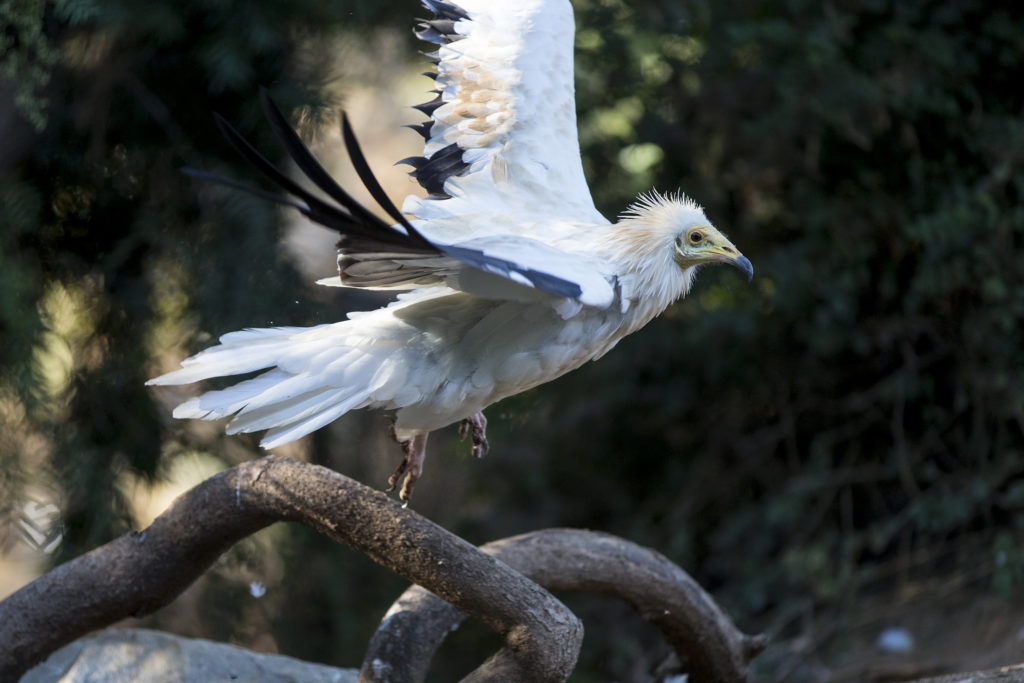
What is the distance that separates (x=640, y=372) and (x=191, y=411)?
3.18 m

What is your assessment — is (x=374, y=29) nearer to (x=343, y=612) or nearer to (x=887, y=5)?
(x=887, y=5)

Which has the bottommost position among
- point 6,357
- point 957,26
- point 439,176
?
point 6,357

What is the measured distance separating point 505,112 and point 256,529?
4.03 feet

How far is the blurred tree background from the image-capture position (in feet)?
11.8

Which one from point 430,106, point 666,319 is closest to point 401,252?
point 430,106

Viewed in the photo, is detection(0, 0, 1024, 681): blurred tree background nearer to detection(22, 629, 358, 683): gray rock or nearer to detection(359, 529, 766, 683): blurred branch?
detection(22, 629, 358, 683): gray rock

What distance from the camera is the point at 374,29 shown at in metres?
3.86

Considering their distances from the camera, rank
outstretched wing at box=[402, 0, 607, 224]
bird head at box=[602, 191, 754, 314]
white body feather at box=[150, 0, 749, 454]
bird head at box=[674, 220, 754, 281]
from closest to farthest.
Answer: white body feather at box=[150, 0, 749, 454], bird head at box=[602, 191, 754, 314], bird head at box=[674, 220, 754, 281], outstretched wing at box=[402, 0, 607, 224]

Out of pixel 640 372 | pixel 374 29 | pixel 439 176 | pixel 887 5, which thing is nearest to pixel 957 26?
pixel 887 5

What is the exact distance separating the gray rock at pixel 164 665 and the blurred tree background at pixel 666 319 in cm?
88

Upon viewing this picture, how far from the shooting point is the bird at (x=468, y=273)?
187cm

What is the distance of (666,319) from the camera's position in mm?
4840

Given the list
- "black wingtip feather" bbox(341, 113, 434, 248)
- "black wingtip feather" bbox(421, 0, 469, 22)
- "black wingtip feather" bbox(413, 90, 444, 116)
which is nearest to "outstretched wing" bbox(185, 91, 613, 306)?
"black wingtip feather" bbox(341, 113, 434, 248)

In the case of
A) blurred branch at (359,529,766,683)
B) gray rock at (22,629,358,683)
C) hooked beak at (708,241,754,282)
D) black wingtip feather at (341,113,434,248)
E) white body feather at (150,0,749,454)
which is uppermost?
black wingtip feather at (341,113,434,248)
